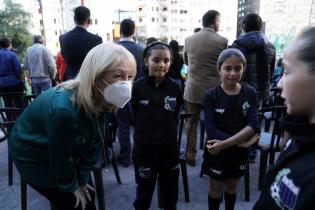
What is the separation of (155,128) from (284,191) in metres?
1.32

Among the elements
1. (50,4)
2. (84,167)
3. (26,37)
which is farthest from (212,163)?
(50,4)

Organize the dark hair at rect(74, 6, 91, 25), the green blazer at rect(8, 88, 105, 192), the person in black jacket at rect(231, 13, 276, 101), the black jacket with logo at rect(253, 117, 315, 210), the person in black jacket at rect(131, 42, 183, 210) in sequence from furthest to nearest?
the dark hair at rect(74, 6, 91, 25) < the person in black jacket at rect(231, 13, 276, 101) < the person in black jacket at rect(131, 42, 183, 210) < the green blazer at rect(8, 88, 105, 192) < the black jacket with logo at rect(253, 117, 315, 210)

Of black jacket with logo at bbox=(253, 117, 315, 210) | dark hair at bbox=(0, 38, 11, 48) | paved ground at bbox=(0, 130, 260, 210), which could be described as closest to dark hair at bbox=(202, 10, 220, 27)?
paved ground at bbox=(0, 130, 260, 210)

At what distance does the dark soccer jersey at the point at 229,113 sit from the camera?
206cm

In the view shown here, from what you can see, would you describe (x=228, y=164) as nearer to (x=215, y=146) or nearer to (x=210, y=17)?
(x=215, y=146)

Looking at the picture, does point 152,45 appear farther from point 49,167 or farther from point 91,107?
point 49,167

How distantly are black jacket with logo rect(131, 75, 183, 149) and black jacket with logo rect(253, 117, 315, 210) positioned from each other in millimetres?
1202

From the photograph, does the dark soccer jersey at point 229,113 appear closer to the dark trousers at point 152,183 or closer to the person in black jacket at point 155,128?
the person in black jacket at point 155,128

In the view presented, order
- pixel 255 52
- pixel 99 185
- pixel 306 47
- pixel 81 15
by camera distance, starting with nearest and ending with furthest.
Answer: pixel 306 47
pixel 99 185
pixel 255 52
pixel 81 15

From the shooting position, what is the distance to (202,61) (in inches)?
136

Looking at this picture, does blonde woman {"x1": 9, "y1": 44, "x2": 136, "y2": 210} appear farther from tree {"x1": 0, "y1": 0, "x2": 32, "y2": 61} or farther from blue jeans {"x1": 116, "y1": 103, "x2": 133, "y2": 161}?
tree {"x1": 0, "y1": 0, "x2": 32, "y2": 61}

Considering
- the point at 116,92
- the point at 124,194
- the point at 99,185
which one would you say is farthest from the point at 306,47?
the point at 124,194

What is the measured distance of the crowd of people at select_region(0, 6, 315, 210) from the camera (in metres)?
→ 0.85

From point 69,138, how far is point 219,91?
117 centimetres
